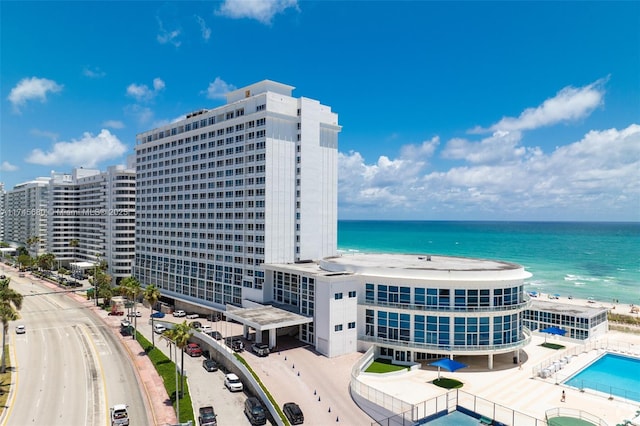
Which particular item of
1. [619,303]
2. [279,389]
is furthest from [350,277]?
[619,303]

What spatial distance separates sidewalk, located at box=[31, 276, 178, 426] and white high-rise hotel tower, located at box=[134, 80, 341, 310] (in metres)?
18.5

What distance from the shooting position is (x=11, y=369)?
59.7 m

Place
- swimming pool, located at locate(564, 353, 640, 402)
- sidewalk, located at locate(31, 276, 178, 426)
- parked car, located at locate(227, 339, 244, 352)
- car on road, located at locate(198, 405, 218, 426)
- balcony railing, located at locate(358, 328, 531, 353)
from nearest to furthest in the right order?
car on road, located at locate(198, 405, 218, 426) → sidewalk, located at locate(31, 276, 178, 426) → swimming pool, located at locate(564, 353, 640, 402) → balcony railing, located at locate(358, 328, 531, 353) → parked car, located at locate(227, 339, 244, 352)

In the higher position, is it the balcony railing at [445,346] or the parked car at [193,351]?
the balcony railing at [445,346]

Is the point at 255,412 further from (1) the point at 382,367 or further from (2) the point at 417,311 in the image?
(2) the point at 417,311

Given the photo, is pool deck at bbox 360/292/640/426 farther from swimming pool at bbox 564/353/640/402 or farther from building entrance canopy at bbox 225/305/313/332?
building entrance canopy at bbox 225/305/313/332

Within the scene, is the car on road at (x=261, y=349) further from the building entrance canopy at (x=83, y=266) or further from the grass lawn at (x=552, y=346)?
the building entrance canopy at (x=83, y=266)

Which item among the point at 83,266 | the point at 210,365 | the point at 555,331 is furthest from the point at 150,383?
the point at 83,266

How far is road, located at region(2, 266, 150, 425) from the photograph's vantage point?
1848 inches

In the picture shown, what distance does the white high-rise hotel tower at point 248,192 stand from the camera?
78.4 m

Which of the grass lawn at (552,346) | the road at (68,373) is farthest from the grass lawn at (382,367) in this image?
the grass lawn at (552,346)

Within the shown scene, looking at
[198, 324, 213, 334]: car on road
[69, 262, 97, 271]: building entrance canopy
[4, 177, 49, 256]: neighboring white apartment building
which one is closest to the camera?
[198, 324, 213, 334]: car on road

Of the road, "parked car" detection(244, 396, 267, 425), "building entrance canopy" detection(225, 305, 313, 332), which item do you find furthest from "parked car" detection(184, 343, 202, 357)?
"parked car" detection(244, 396, 267, 425)

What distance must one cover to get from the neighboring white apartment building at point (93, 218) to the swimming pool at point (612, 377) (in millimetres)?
111481
